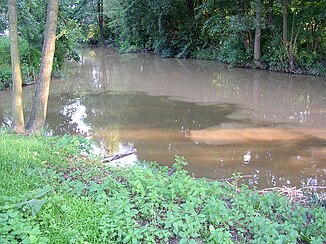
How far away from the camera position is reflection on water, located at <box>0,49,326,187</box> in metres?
6.48

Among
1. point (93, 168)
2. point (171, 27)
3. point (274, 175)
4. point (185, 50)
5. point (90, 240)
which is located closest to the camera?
point (90, 240)

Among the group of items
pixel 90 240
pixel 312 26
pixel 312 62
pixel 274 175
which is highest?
pixel 312 26

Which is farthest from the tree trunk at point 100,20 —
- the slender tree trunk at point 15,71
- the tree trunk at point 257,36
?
the slender tree trunk at point 15,71

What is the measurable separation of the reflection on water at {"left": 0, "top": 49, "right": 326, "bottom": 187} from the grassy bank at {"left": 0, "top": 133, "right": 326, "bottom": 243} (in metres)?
2.20

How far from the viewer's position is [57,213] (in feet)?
9.93

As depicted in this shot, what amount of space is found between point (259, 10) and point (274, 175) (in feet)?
40.7

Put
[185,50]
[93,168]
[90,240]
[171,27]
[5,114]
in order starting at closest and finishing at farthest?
[90,240]
[93,168]
[5,114]
[185,50]
[171,27]

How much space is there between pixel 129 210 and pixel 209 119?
6.67 m

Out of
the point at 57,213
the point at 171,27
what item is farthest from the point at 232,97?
the point at 171,27

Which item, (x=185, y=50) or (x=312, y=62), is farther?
(x=185, y=50)

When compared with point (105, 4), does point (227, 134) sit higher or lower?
lower

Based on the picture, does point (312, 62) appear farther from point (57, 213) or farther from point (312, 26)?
point (57, 213)

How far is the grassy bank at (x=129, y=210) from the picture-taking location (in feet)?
9.11

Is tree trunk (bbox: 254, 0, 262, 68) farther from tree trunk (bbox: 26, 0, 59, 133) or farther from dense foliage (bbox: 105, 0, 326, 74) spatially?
tree trunk (bbox: 26, 0, 59, 133)
